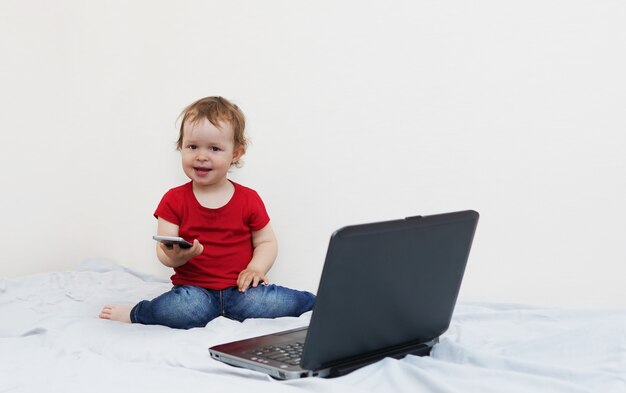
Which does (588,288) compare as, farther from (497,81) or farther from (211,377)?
(211,377)

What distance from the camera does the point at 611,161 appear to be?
5.22 feet

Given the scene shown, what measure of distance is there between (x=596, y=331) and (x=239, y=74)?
1121mm

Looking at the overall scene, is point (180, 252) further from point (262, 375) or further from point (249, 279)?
point (262, 375)

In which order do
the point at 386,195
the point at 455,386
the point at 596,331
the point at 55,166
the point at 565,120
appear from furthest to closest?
the point at 55,166
the point at 386,195
the point at 565,120
the point at 596,331
the point at 455,386

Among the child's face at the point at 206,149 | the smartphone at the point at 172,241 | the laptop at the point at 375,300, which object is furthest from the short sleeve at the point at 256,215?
the laptop at the point at 375,300

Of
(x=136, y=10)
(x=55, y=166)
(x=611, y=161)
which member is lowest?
(x=55, y=166)

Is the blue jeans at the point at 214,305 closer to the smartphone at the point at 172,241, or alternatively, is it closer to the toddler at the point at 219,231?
the toddler at the point at 219,231

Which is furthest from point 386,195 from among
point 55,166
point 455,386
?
point 55,166

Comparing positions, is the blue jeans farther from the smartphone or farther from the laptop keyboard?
the laptop keyboard

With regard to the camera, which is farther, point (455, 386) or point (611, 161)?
point (611, 161)

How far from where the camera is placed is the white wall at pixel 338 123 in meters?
1.62

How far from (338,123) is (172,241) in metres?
0.58

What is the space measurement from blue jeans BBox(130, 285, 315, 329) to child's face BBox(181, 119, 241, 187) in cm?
26

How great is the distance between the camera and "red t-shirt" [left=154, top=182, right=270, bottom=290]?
67.7 inches
